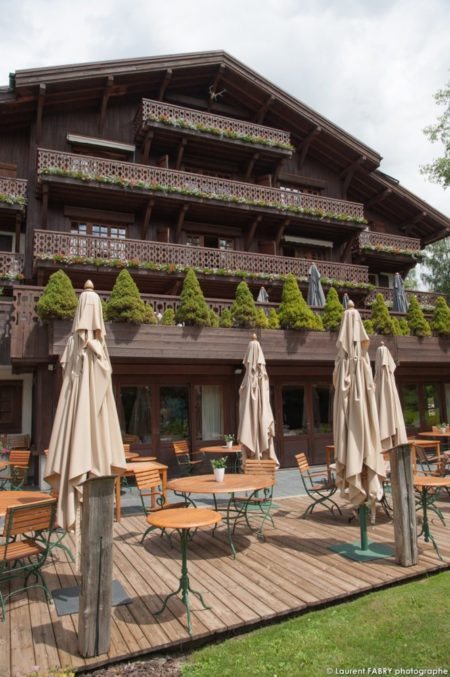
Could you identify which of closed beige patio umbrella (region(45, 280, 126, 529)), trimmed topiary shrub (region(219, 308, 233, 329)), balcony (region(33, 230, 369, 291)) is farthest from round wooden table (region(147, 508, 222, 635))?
balcony (region(33, 230, 369, 291))

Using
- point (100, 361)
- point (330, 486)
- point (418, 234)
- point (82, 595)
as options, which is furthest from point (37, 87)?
point (418, 234)

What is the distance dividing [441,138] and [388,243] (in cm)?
787

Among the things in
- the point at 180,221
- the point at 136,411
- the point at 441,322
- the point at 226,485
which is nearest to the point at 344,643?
the point at 226,485

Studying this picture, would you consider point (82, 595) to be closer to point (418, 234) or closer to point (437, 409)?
point (437, 409)

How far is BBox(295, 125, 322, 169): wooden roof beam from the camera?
62.7 feet

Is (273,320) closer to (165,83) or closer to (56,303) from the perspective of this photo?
(56,303)

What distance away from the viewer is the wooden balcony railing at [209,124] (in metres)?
15.8

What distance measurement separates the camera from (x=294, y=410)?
14.5m

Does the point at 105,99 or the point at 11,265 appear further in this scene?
the point at 105,99

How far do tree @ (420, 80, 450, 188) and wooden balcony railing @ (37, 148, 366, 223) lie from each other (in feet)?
23.3

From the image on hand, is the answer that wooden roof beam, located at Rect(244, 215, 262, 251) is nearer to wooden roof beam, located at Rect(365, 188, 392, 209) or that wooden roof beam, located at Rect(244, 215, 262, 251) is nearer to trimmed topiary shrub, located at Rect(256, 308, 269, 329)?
trimmed topiary shrub, located at Rect(256, 308, 269, 329)

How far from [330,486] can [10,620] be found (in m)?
5.10

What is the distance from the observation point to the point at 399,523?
202 inches

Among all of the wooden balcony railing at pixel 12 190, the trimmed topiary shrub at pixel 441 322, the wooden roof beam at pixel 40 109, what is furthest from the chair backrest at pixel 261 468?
the wooden roof beam at pixel 40 109
